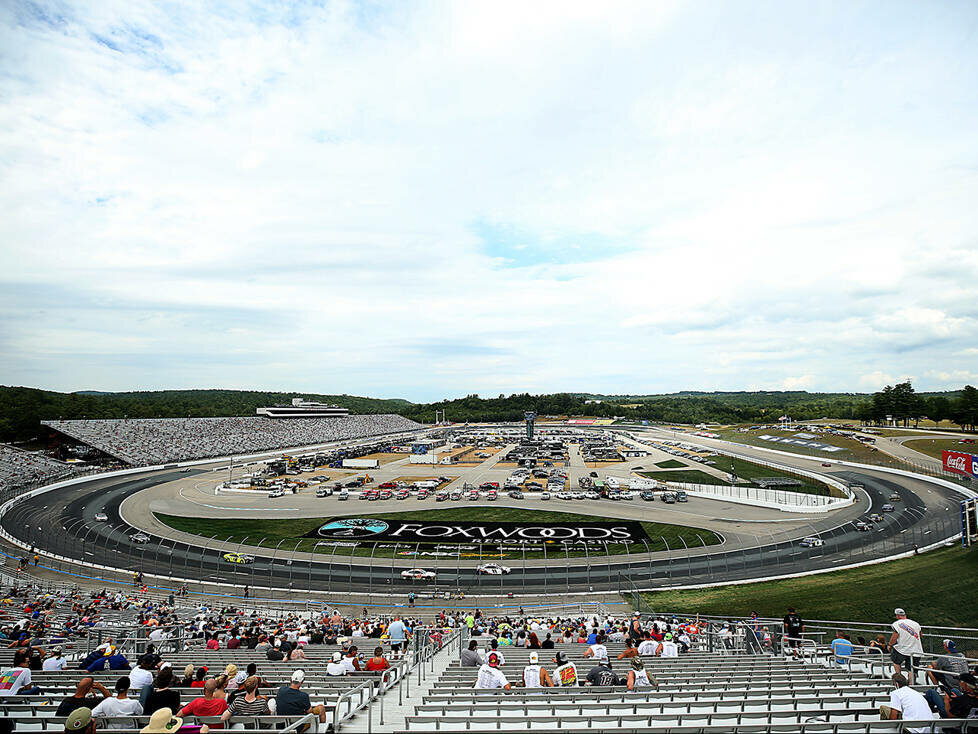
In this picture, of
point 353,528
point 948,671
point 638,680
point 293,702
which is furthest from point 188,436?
point 948,671

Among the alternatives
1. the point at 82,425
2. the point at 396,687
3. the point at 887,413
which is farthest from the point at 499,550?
the point at 887,413

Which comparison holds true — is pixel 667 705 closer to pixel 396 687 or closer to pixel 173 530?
pixel 396 687

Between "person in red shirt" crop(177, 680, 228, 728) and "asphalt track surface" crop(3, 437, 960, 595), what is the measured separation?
76.8 feet

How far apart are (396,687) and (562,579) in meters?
22.2

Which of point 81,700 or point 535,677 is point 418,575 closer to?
point 535,677

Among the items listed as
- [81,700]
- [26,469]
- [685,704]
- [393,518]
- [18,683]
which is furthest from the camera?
[26,469]

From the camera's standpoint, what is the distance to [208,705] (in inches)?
276

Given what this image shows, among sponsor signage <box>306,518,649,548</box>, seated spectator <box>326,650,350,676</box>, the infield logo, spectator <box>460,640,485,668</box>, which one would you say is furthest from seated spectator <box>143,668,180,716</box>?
the infield logo

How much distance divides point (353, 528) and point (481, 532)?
10.9m

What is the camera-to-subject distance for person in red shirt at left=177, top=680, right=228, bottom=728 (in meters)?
6.98

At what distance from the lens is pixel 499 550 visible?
120 ft

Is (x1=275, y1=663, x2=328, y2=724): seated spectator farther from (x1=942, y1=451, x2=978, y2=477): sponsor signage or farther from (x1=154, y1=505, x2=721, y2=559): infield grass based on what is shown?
(x1=942, y1=451, x2=978, y2=477): sponsor signage

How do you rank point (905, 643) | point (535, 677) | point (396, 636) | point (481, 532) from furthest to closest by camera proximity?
point (481, 532)
point (396, 636)
point (905, 643)
point (535, 677)

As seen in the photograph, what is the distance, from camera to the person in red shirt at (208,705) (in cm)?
698
